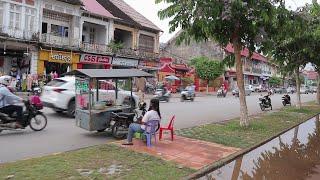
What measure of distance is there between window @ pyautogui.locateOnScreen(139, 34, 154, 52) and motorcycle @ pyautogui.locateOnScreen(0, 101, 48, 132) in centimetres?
2921

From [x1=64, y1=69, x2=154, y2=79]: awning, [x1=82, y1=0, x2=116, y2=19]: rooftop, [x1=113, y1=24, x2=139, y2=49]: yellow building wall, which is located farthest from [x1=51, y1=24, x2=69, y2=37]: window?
[x1=64, y1=69, x2=154, y2=79]: awning

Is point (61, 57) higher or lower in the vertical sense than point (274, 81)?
lower

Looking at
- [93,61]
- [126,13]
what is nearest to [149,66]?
[126,13]

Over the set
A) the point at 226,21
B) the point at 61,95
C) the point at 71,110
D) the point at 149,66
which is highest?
the point at 149,66

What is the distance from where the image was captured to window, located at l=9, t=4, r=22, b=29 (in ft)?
89.3

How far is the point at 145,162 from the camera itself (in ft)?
25.6

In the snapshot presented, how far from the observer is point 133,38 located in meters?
39.0

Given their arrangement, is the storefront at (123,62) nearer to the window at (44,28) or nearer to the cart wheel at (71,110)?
the window at (44,28)

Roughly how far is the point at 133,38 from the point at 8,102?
95.7 ft

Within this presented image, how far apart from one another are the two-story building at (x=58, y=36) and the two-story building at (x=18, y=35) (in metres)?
0.57

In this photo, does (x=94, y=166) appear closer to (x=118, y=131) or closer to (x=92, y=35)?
(x=118, y=131)

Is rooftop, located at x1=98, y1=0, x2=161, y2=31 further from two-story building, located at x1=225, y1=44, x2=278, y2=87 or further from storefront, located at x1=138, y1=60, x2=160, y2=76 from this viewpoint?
two-story building, located at x1=225, y1=44, x2=278, y2=87

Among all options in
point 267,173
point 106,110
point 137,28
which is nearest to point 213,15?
point 106,110

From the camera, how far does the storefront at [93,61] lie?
108ft
